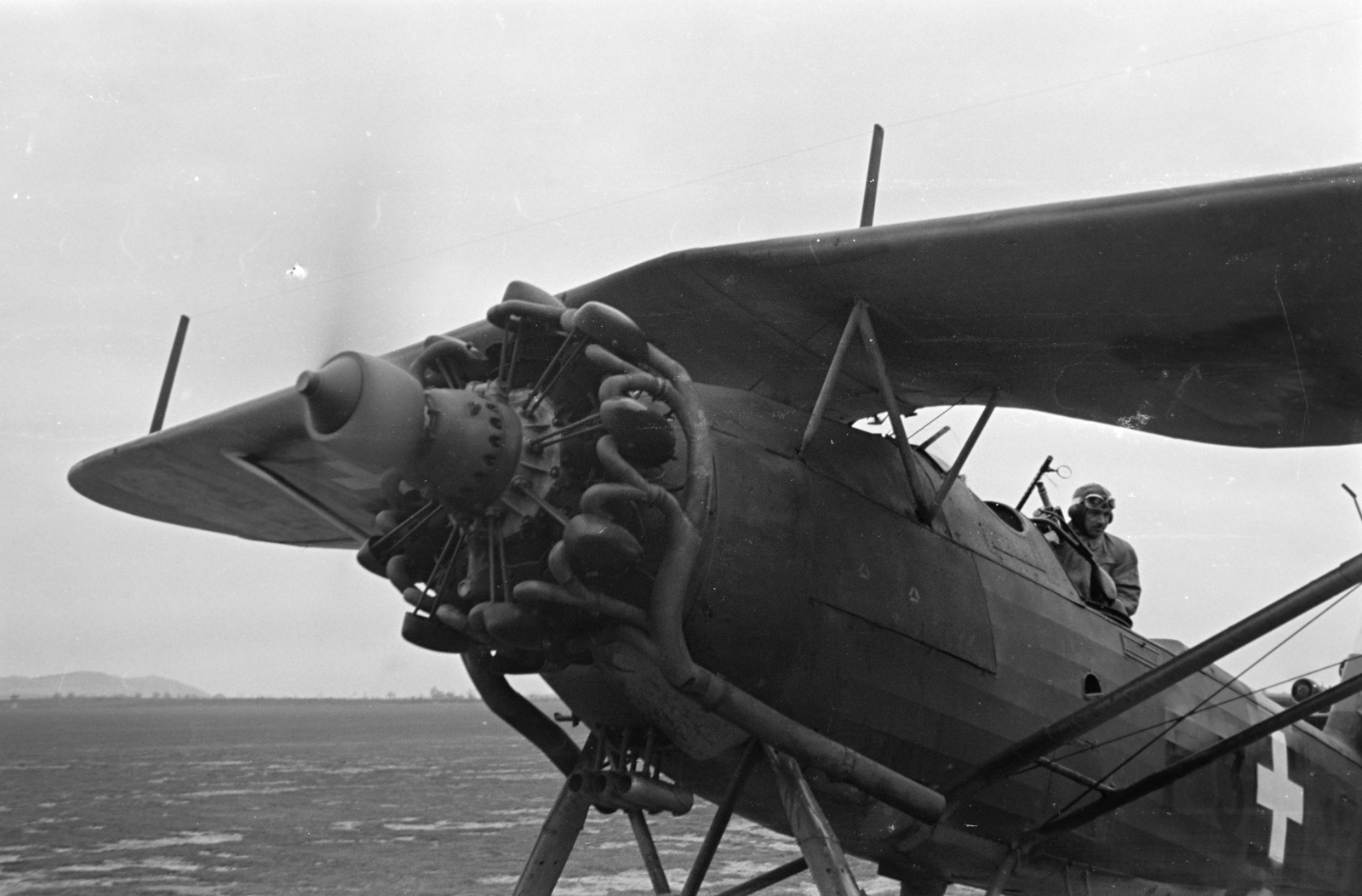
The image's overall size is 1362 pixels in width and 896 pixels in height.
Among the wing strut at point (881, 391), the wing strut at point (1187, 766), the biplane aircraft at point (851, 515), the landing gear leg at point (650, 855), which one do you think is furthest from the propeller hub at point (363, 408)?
the wing strut at point (1187, 766)

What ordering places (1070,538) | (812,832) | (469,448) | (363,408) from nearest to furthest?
(363,408), (469,448), (812,832), (1070,538)

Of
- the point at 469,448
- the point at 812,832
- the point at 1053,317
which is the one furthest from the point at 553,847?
the point at 1053,317

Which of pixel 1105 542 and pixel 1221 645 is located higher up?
pixel 1105 542

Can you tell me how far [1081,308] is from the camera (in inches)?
225

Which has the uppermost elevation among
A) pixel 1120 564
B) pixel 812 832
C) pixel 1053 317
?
pixel 1053 317

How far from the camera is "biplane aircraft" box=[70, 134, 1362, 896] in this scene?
4727mm

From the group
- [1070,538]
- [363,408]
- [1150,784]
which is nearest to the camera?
[363,408]

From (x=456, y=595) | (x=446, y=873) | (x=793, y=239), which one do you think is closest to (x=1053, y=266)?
(x=793, y=239)

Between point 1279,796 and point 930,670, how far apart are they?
375cm

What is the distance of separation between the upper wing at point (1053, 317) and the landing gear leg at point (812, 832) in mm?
2100

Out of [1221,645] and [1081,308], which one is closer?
[1081,308]

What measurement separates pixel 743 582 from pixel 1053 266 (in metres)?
1.86

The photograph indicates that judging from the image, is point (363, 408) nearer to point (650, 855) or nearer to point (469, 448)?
point (469, 448)

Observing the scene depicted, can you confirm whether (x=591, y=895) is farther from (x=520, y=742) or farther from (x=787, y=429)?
(x=520, y=742)
